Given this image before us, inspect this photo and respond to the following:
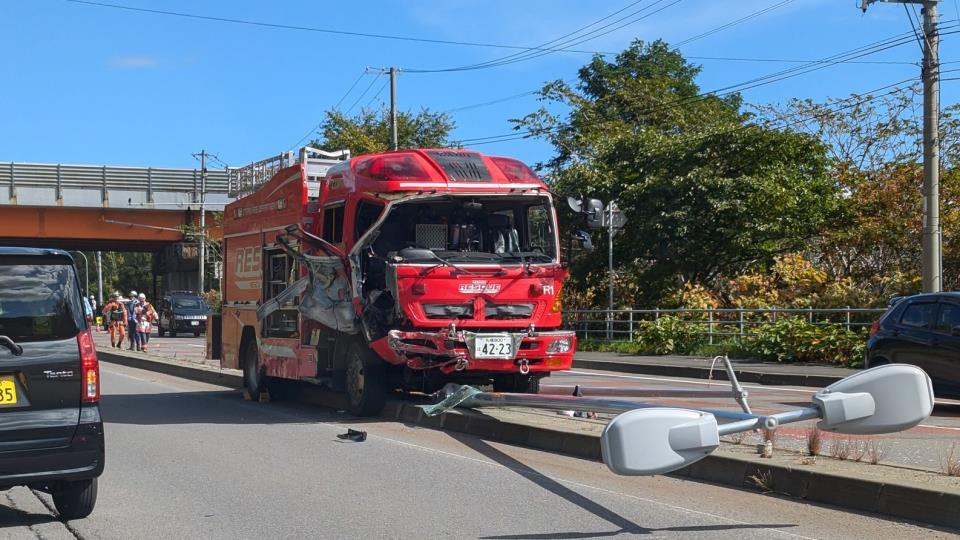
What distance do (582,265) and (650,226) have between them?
11.8 ft

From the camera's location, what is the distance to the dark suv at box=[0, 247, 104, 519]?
7.20m

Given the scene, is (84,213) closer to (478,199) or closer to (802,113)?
(802,113)

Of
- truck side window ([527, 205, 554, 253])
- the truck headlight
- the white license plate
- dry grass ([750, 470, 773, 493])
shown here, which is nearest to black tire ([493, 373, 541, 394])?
the truck headlight

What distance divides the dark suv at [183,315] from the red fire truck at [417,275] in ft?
120

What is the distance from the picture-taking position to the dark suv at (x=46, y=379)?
284 inches

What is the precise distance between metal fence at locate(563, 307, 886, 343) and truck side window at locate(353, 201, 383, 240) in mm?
11882

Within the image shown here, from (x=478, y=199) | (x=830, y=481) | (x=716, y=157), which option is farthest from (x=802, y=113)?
(x=830, y=481)

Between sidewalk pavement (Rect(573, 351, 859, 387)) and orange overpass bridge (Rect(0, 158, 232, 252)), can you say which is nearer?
sidewalk pavement (Rect(573, 351, 859, 387))

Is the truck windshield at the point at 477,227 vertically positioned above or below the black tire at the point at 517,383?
above

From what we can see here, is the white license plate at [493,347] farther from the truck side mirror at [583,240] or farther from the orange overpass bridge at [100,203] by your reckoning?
the orange overpass bridge at [100,203]

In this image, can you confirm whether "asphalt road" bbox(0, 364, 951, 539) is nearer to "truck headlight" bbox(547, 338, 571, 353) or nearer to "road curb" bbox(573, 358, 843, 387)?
"truck headlight" bbox(547, 338, 571, 353)

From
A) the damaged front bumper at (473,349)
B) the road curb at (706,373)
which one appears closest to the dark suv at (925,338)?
the road curb at (706,373)

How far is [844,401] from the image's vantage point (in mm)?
6398

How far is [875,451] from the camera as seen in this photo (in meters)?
8.73
